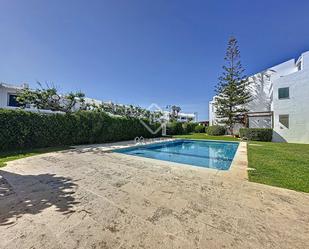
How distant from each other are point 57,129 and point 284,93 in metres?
21.9

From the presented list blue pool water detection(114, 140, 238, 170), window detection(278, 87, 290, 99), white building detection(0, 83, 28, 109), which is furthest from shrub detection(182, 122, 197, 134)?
white building detection(0, 83, 28, 109)

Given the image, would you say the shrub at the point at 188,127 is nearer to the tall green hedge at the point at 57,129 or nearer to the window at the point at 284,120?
the tall green hedge at the point at 57,129

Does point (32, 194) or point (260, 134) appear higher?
point (260, 134)

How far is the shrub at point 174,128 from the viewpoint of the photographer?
1002 inches

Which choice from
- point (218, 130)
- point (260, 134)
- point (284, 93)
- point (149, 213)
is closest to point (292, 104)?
point (284, 93)

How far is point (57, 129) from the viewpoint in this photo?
11875 mm

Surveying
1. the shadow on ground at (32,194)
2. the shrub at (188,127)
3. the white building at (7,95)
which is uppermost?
the white building at (7,95)

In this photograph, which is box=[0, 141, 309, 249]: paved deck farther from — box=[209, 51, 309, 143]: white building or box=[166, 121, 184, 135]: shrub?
box=[166, 121, 184, 135]: shrub

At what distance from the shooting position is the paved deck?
220 centimetres

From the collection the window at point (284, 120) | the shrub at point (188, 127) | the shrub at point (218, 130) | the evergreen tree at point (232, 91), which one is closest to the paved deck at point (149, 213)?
the window at point (284, 120)

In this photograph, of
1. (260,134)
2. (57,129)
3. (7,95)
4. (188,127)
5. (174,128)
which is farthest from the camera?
(188,127)

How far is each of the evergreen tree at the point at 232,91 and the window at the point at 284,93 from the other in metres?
5.32

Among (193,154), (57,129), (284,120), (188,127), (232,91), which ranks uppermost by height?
(232,91)

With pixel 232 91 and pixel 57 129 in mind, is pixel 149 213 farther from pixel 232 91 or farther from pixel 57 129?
pixel 232 91
